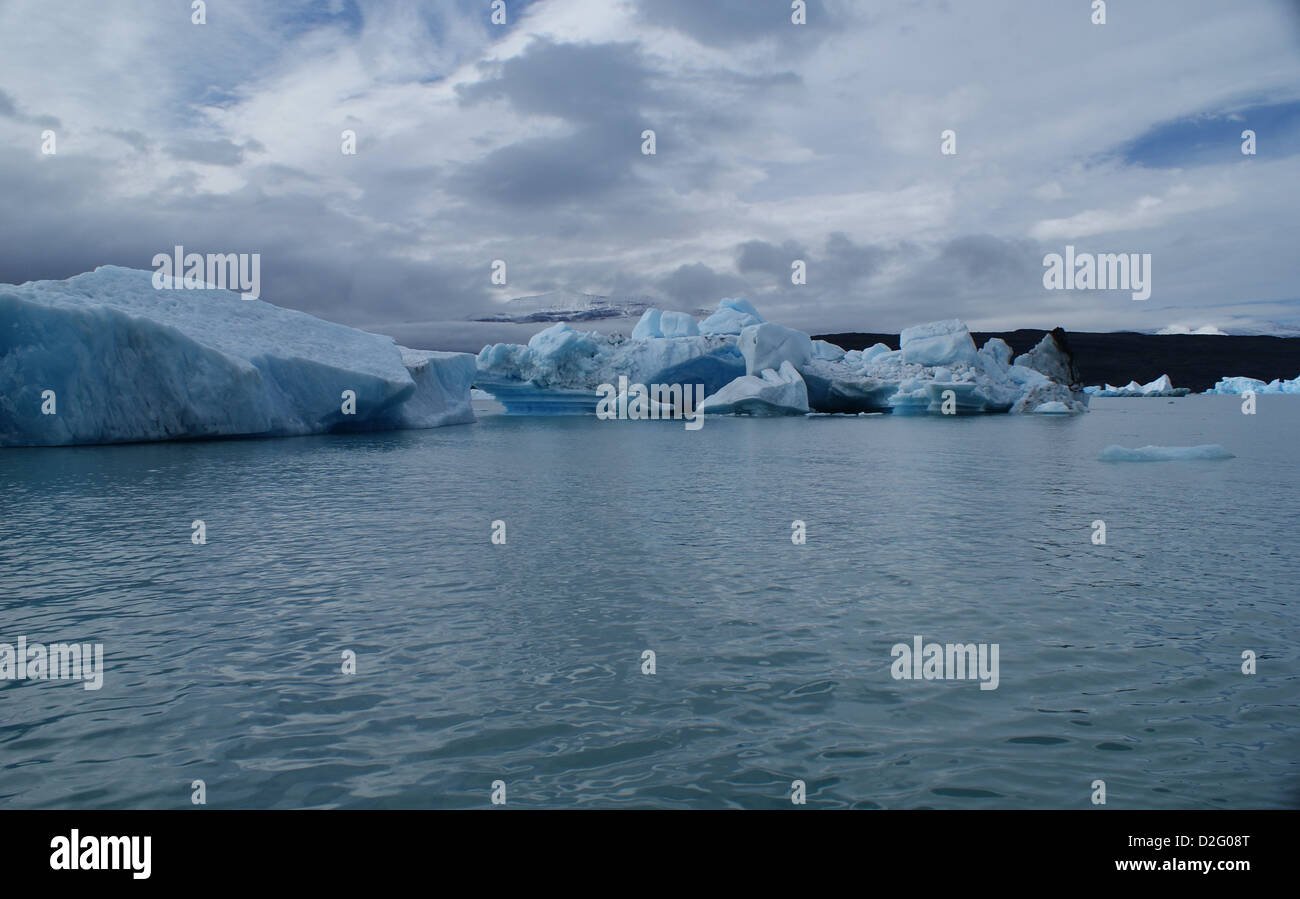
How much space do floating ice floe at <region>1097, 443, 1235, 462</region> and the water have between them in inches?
211

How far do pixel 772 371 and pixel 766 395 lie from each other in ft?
5.74

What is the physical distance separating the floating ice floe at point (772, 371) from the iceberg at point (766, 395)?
0.05 m

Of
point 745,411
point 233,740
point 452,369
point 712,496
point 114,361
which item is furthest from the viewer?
point 745,411

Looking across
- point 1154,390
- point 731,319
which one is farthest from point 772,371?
point 1154,390

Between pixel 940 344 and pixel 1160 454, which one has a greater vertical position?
pixel 940 344

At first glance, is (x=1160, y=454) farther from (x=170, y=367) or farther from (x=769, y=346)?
(x=769, y=346)

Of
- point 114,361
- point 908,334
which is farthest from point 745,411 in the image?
point 114,361

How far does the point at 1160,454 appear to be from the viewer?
1596cm

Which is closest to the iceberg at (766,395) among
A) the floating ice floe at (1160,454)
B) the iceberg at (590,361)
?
the iceberg at (590,361)

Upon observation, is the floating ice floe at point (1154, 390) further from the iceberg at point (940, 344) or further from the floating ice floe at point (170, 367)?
the floating ice floe at point (170, 367)
